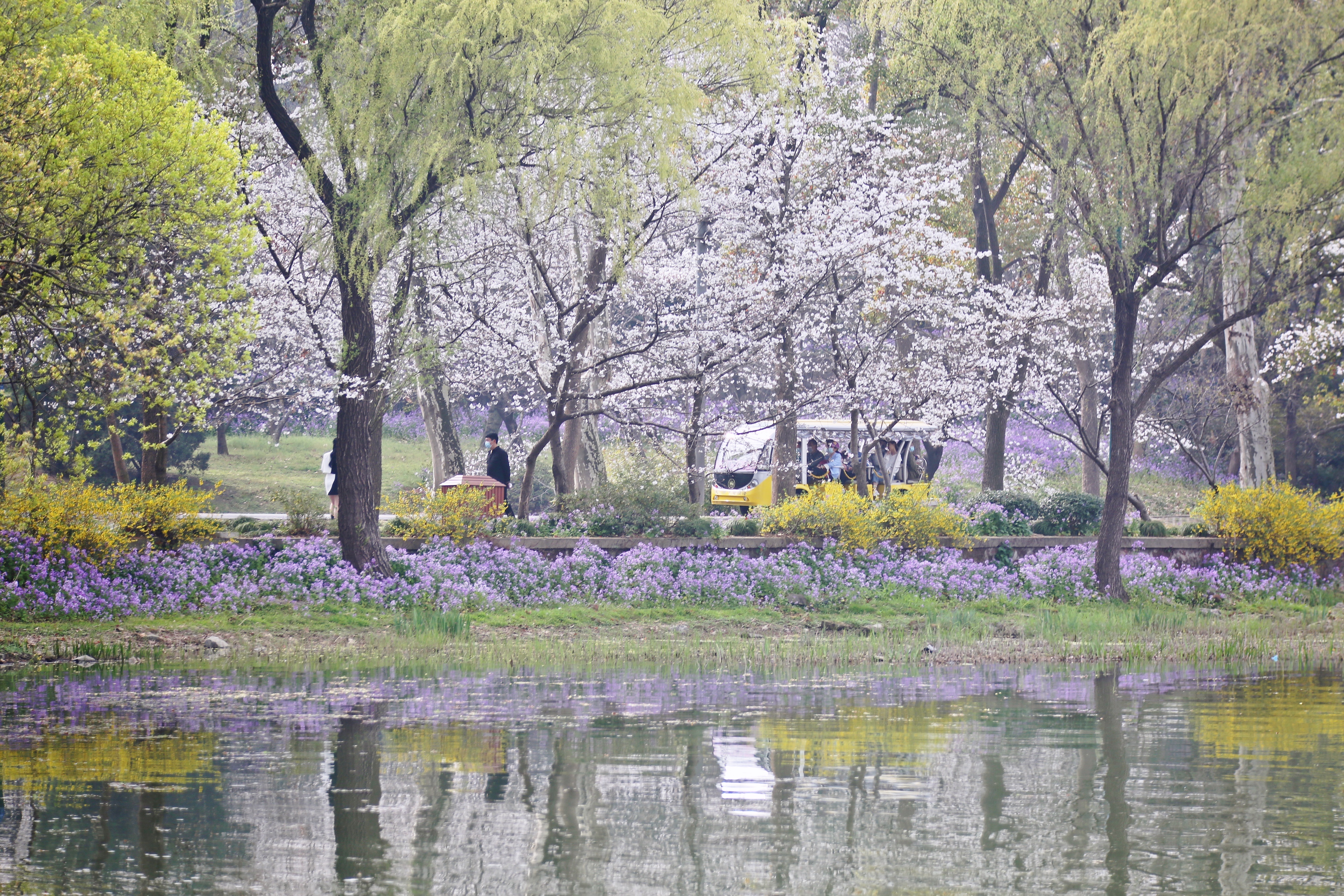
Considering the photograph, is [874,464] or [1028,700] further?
[874,464]

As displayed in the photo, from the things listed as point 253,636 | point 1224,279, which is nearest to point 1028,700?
point 253,636

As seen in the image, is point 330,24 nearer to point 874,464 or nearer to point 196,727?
point 196,727

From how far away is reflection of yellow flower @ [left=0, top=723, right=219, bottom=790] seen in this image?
674cm

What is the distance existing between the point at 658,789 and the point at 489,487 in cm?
1441

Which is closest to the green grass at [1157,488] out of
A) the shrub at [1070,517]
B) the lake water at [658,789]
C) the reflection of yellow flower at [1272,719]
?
the shrub at [1070,517]

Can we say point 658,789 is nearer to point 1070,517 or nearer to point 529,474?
point 529,474

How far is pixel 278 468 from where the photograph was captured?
141 ft

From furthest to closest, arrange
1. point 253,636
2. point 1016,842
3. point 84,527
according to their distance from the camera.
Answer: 1. point 84,527
2. point 253,636
3. point 1016,842

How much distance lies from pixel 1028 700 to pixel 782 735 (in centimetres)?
284

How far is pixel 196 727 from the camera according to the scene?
8.37 metres

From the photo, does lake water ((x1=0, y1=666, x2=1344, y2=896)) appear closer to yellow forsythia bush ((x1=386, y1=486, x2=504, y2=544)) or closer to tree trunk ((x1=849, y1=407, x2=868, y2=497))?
yellow forsythia bush ((x1=386, y1=486, x2=504, y2=544))

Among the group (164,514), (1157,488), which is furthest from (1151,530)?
(1157,488)

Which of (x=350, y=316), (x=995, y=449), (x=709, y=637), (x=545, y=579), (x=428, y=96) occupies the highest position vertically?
(x=428, y=96)

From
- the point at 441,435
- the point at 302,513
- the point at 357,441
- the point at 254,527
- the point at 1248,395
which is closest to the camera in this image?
the point at 357,441
